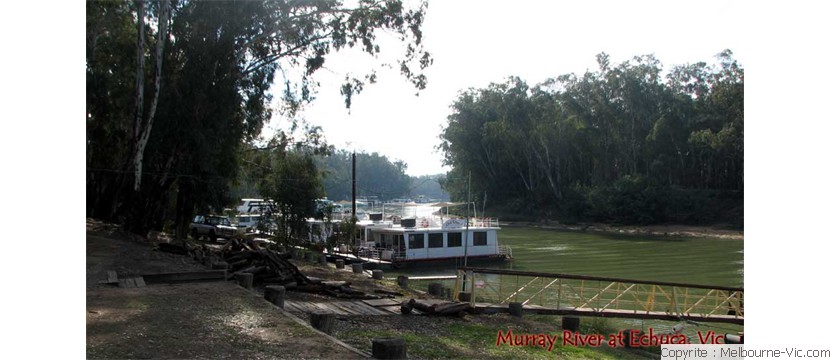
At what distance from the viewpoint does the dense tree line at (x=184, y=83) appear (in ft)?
70.4

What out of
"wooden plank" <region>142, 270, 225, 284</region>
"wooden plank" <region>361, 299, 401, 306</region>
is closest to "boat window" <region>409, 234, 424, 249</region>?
"wooden plank" <region>361, 299, 401, 306</region>

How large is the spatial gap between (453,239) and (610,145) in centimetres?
3866

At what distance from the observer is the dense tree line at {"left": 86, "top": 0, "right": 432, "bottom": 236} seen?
70.4 ft

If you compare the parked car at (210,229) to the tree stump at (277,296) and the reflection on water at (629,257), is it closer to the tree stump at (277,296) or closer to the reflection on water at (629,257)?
the reflection on water at (629,257)

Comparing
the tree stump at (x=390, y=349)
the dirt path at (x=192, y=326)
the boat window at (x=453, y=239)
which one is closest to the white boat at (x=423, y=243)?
the boat window at (x=453, y=239)

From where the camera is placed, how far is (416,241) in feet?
100

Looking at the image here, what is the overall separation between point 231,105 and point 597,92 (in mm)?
49471

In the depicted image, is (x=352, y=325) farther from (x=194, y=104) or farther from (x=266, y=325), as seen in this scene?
(x=194, y=104)

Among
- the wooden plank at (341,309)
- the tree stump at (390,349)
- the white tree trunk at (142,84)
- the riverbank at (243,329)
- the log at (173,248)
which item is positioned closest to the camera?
the tree stump at (390,349)

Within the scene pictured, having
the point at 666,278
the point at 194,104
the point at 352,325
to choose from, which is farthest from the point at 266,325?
the point at 666,278

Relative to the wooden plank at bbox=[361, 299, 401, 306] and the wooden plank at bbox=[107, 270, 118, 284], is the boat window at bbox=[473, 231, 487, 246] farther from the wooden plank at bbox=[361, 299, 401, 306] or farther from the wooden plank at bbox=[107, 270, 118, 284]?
the wooden plank at bbox=[107, 270, 118, 284]

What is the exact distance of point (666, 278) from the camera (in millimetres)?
26188

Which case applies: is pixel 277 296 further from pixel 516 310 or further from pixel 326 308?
pixel 516 310

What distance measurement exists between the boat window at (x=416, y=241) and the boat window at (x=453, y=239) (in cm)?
159
